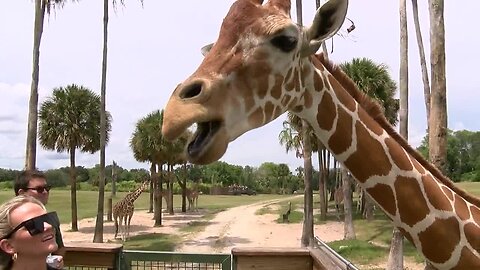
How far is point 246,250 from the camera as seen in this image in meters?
4.28

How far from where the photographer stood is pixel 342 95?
106 inches

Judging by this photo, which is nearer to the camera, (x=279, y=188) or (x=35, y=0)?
(x=35, y=0)

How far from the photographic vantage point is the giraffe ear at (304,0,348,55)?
227 cm

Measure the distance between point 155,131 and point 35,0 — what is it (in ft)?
41.1

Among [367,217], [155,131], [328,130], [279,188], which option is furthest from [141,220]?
[279,188]

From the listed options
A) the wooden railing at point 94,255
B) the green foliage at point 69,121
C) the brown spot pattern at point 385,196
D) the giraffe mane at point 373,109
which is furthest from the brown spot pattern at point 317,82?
the green foliage at point 69,121

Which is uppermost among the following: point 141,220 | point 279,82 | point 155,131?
point 155,131

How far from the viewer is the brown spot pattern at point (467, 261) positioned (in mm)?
2619

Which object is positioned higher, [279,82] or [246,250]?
[279,82]

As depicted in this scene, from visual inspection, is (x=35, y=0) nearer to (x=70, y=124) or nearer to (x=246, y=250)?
(x=246, y=250)

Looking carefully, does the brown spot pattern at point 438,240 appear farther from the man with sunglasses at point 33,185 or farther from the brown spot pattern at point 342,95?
the man with sunglasses at point 33,185

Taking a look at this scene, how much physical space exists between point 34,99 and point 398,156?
10.0 meters

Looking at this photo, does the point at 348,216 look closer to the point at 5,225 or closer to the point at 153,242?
the point at 153,242

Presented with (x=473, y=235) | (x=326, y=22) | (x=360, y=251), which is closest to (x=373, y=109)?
(x=326, y=22)
